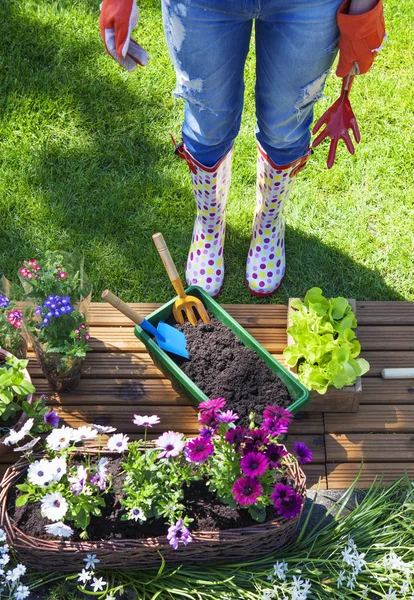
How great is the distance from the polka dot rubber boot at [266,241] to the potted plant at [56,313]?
0.65m

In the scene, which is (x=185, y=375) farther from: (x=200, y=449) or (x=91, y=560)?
(x=91, y=560)

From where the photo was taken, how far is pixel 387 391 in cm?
231

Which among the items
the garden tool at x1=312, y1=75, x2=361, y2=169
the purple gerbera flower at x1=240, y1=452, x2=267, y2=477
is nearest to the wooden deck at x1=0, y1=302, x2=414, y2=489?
the purple gerbera flower at x1=240, y1=452, x2=267, y2=477

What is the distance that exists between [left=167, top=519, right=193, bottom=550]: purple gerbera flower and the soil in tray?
1.37ft

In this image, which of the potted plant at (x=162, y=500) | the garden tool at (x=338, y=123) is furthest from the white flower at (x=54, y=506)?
the garden tool at (x=338, y=123)

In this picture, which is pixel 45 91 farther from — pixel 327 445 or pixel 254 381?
pixel 327 445

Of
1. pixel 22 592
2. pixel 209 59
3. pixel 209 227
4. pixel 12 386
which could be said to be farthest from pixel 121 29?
pixel 22 592

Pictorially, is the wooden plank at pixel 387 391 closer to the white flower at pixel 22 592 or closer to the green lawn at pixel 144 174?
the green lawn at pixel 144 174

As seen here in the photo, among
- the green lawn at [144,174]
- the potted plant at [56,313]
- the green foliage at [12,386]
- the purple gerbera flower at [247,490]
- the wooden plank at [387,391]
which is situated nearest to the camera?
the purple gerbera flower at [247,490]

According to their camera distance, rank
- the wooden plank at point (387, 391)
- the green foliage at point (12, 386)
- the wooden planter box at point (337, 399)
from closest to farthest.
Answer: the green foliage at point (12, 386)
the wooden planter box at point (337, 399)
the wooden plank at point (387, 391)

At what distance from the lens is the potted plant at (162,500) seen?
172 centimetres

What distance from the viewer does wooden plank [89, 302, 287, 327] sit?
8.08ft

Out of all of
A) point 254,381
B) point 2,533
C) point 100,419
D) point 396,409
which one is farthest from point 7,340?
point 396,409

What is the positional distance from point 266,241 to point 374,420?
28.4 inches
